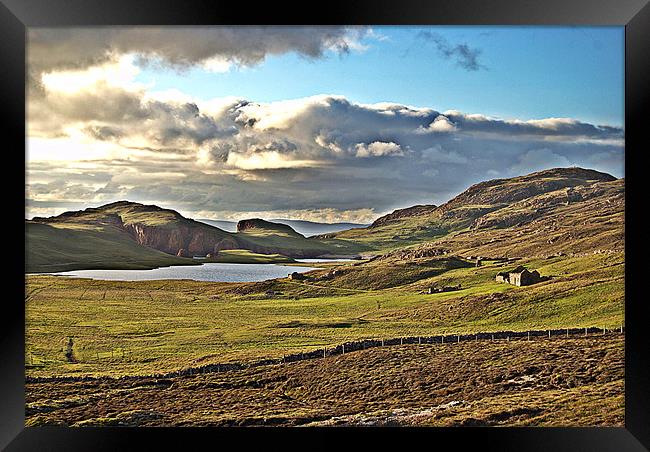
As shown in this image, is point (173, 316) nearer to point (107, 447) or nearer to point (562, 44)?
point (107, 447)

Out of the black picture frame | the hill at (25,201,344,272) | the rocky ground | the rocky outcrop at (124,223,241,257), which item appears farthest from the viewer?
the rocky outcrop at (124,223,241,257)

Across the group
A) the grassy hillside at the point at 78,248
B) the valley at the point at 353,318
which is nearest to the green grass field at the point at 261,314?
the valley at the point at 353,318

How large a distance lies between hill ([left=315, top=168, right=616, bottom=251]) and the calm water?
52 cm

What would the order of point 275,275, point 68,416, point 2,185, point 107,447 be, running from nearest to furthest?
point 2,185, point 107,447, point 68,416, point 275,275

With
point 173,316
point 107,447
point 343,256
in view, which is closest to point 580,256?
point 343,256

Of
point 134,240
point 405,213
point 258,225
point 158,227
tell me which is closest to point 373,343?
point 405,213

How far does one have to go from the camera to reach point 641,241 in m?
4.31

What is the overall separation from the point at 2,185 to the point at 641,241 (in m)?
4.53

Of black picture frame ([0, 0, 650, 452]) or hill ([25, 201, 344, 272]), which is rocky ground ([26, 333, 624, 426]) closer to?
black picture frame ([0, 0, 650, 452])

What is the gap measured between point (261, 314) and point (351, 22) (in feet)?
8.60

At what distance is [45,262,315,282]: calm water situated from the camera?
17.6ft

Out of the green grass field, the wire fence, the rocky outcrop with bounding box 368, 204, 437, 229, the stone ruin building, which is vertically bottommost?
the wire fence

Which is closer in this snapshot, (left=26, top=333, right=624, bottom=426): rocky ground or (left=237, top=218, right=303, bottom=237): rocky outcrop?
(left=26, top=333, right=624, bottom=426): rocky ground

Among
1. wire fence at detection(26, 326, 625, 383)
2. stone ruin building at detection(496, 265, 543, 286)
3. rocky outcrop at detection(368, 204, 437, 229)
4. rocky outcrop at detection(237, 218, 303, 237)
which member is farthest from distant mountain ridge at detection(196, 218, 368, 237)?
stone ruin building at detection(496, 265, 543, 286)
